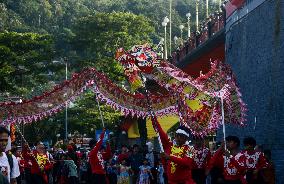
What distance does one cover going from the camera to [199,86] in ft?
49.2

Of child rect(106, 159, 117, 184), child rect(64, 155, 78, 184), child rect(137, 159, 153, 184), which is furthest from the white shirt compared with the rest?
child rect(64, 155, 78, 184)

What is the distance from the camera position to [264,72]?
55.6 ft

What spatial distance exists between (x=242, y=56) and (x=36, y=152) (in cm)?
746

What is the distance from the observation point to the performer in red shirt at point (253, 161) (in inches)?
459

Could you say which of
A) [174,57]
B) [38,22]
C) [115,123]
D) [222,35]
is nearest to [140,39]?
[115,123]

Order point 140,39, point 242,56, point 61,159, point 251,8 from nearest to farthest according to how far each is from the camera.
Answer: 1. point 251,8
2. point 242,56
3. point 61,159
4. point 140,39

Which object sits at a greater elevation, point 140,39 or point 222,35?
point 140,39

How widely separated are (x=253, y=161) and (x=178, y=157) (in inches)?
82.8

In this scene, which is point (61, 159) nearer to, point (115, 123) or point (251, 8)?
point (251, 8)

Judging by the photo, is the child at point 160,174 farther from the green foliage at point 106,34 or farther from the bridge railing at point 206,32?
the green foliage at point 106,34

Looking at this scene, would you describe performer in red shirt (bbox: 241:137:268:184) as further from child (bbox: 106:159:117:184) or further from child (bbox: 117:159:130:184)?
child (bbox: 106:159:117:184)

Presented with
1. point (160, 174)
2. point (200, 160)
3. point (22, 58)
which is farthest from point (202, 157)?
point (22, 58)

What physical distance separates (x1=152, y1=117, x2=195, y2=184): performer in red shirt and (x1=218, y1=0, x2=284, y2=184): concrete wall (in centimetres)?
493

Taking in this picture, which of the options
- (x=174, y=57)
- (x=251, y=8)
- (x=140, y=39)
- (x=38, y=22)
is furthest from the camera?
(x=38, y=22)
